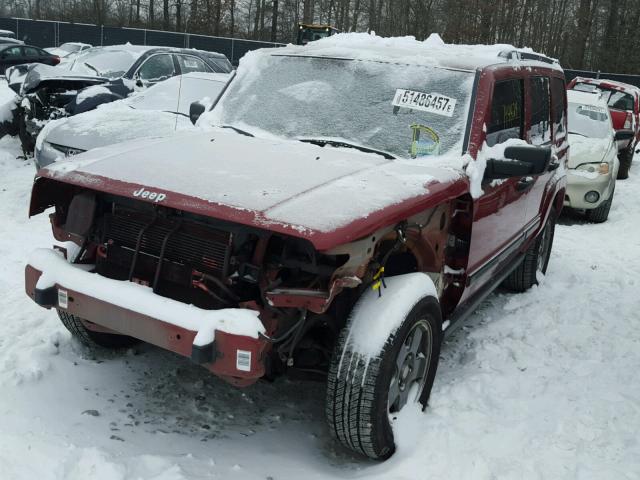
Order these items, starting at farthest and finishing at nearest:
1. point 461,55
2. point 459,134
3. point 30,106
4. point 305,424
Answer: point 30,106 < point 461,55 < point 459,134 < point 305,424

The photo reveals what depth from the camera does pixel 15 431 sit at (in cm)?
307

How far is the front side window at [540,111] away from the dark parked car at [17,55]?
67.5 feet

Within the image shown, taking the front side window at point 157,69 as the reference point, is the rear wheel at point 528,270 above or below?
below

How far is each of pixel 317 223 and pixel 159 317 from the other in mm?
804

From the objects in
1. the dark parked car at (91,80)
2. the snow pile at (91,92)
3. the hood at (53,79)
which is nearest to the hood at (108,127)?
the snow pile at (91,92)

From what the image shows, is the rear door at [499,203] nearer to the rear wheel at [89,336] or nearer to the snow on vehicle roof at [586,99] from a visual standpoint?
the rear wheel at [89,336]

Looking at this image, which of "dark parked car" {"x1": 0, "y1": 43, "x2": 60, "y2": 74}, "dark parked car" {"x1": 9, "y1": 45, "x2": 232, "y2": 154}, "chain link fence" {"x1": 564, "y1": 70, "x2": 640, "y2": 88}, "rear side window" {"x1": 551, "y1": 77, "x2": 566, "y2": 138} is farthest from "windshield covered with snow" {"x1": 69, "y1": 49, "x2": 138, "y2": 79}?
"chain link fence" {"x1": 564, "y1": 70, "x2": 640, "y2": 88}

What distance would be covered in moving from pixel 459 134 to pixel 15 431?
2.79 meters

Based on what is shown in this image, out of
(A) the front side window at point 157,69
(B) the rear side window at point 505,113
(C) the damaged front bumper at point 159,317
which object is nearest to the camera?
(C) the damaged front bumper at point 159,317

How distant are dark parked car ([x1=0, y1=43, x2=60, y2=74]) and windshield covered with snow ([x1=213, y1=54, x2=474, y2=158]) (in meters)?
20.3

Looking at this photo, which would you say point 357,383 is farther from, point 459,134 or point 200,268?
point 459,134

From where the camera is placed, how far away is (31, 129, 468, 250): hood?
2719 millimetres

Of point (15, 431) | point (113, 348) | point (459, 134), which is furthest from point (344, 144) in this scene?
point (15, 431)

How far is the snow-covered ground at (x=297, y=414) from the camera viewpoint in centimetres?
304
